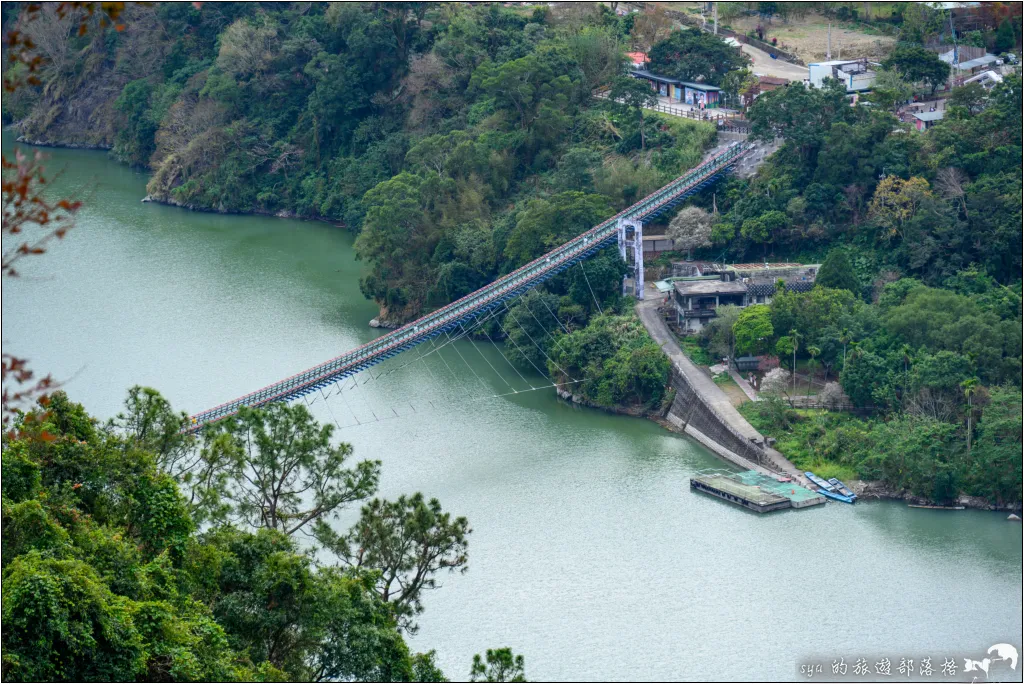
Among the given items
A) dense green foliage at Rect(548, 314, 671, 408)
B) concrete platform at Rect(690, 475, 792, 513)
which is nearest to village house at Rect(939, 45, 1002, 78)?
dense green foliage at Rect(548, 314, 671, 408)

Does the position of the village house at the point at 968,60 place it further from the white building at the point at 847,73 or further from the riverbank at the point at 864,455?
the riverbank at the point at 864,455

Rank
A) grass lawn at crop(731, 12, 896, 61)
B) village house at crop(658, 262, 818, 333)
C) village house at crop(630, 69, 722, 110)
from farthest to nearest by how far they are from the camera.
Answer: grass lawn at crop(731, 12, 896, 61), village house at crop(630, 69, 722, 110), village house at crop(658, 262, 818, 333)

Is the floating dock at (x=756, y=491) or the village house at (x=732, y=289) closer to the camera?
the floating dock at (x=756, y=491)

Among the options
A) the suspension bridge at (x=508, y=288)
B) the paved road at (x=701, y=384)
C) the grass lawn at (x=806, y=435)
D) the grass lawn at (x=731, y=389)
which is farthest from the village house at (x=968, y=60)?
the grass lawn at (x=806, y=435)

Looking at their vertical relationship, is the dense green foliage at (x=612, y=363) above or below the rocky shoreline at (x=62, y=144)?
above

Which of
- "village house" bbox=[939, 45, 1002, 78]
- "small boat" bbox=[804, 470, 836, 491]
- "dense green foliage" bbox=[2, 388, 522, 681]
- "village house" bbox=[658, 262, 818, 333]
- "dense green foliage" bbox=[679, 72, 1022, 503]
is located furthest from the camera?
"village house" bbox=[939, 45, 1002, 78]

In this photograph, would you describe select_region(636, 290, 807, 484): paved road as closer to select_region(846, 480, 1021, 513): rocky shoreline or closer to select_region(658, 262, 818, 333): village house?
select_region(658, 262, 818, 333): village house

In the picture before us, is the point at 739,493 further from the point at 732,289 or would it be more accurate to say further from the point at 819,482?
the point at 732,289
